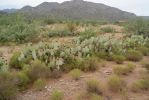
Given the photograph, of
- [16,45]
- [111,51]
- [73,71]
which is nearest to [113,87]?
[73,71]

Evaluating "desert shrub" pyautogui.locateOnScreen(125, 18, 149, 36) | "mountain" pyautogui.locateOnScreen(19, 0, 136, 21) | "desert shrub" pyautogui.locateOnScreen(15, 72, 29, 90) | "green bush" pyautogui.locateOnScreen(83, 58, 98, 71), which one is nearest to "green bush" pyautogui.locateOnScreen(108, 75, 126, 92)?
"green bush" pyautogui.locateOnScreen(83, 58, 98, 71)

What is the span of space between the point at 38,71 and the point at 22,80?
27.3 inches

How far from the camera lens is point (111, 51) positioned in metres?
12.1

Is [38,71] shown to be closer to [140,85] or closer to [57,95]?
[57,95]

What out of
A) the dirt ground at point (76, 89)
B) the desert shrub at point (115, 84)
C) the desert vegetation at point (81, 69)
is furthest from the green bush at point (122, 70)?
the desert shrub at point (115, 84)

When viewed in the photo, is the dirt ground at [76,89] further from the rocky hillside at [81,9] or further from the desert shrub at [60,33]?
the rocky hillside at [81,9]

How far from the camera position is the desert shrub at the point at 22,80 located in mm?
8562

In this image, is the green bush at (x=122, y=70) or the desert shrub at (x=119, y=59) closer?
A: the green bush at (x=122, y=70)

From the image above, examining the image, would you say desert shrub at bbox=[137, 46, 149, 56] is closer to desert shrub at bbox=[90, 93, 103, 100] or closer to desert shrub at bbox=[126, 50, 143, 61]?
desert shrub at bbox=[126, 50, 143, 61]

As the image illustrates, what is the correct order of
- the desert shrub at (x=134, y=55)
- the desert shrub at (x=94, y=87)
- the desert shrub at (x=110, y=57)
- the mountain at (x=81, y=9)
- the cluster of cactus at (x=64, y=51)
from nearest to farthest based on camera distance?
the desert shrub at (x=94, y=87) < the cluster of cactus at (x=64, y=51) < the desert shrub at (x=110, y=57) < the desert shrub at (x=134, y=55) < the mountain at (x=81, y=9)

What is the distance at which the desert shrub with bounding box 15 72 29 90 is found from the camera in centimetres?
856

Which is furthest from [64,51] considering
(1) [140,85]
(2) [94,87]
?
(1) [140,85]

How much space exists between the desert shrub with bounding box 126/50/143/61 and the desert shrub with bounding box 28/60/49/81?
372 cm

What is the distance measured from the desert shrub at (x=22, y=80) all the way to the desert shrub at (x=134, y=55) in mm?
4451
